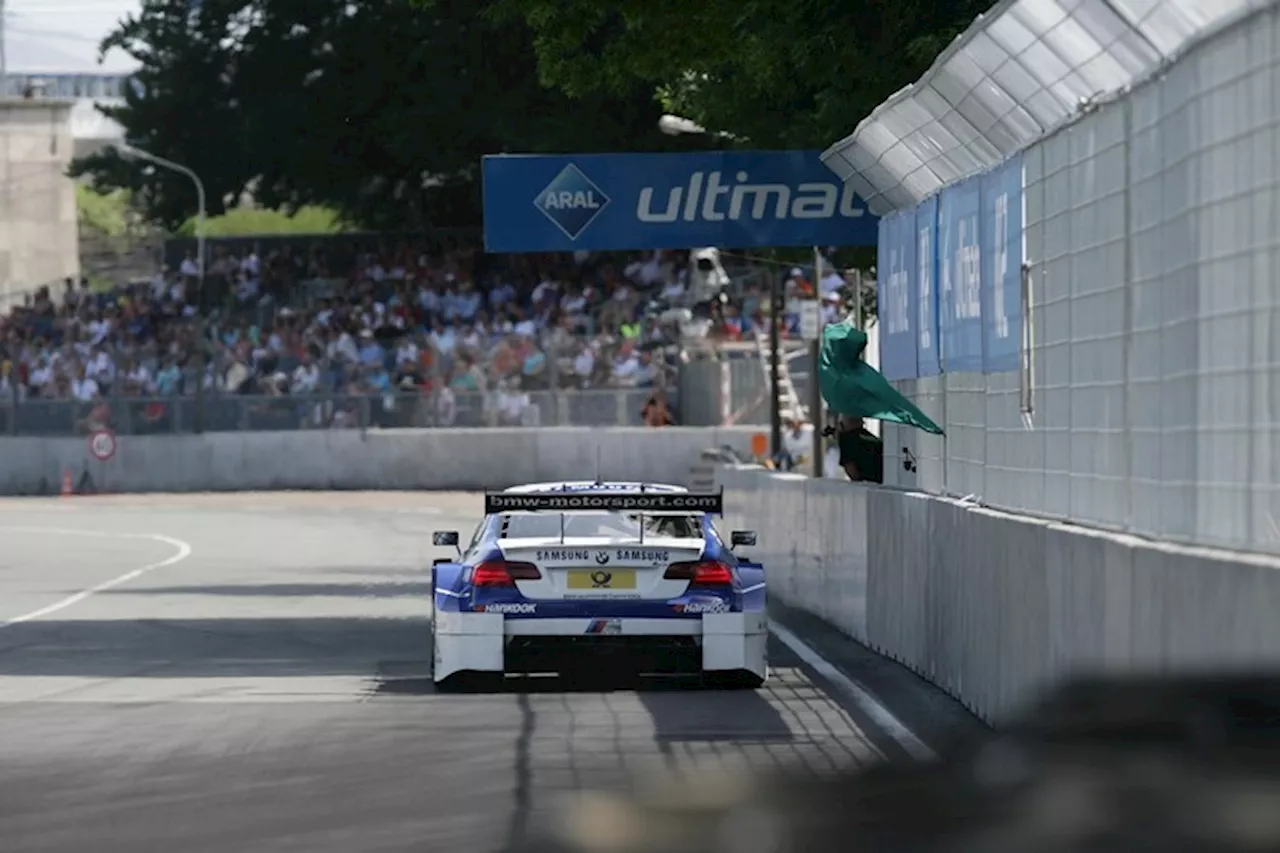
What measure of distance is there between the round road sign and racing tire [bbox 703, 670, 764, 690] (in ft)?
141

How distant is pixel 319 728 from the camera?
15.7 m

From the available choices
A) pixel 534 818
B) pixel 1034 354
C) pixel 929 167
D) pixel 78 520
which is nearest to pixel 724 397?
pixel 78 520

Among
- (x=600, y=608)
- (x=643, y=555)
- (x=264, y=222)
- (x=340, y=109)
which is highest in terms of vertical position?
(x=264, y=222)

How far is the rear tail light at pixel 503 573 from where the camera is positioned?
56.0 feet

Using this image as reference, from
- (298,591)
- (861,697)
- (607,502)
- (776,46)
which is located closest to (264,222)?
(298,591)

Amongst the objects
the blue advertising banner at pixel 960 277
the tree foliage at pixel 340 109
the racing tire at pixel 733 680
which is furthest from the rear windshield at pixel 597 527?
the tree foliage at pixel 340 109

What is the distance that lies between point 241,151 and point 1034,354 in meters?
61.8

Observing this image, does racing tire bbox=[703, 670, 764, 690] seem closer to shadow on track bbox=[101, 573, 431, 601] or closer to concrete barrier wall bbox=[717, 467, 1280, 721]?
concrete barrier wall bbox=[717, 467, 1280, 721]

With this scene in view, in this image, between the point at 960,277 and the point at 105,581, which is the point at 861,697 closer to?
the point at 960,277

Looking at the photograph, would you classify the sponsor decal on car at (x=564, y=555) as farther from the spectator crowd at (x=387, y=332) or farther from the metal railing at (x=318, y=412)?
the metal railing at (x=318, y=412)

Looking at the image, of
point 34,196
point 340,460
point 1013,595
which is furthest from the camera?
point 34,196

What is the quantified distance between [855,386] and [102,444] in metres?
39.3

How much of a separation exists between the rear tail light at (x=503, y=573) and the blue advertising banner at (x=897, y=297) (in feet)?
16.0

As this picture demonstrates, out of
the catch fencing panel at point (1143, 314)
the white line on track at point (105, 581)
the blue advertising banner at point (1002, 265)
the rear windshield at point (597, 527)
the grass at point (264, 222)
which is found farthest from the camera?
the grass at point (264, 222)
